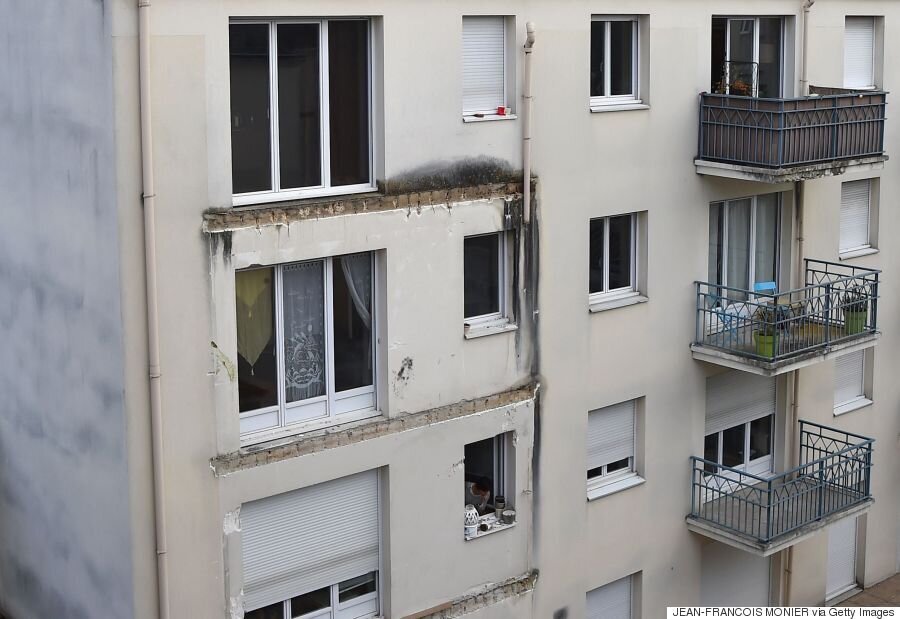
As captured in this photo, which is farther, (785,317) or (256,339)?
(785,317)

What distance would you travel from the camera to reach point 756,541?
805 inches

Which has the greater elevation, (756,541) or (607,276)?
(607,276)

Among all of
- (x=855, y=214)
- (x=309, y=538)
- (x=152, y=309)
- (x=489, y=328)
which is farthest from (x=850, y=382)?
(x=152, y=309)

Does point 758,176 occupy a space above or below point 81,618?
above

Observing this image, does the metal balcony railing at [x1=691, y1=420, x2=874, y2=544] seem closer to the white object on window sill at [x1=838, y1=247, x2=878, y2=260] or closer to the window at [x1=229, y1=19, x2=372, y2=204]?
the white object on window sill at [x1=838, y1=247, x2=878, y2=260]

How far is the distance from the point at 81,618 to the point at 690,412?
389 inches

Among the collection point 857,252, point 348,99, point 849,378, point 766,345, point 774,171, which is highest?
point 348,99

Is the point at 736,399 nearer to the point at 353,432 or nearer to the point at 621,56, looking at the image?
the point at 621,56

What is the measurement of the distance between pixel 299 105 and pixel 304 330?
275 centimetres

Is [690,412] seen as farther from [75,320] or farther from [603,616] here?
[75,320]

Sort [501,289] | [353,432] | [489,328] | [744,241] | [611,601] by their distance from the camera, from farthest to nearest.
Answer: [744,241] < [611,601] < [501,289] < [489,328] < [353,432]

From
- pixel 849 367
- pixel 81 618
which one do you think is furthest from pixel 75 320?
pixel 849 367

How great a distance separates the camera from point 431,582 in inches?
697

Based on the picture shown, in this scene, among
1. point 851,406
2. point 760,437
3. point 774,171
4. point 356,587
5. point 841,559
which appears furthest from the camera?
point 841,559
